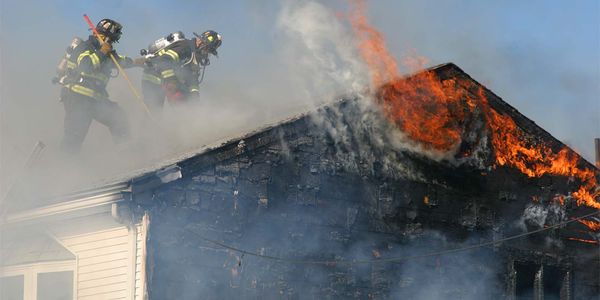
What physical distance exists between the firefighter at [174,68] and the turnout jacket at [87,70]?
6.13ft

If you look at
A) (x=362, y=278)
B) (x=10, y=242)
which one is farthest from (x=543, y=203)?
(x=10, y=242)

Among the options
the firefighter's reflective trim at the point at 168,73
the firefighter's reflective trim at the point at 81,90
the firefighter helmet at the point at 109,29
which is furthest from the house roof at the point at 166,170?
the firefighter's reflective trim at the point at 168,73

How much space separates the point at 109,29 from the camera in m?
16.5

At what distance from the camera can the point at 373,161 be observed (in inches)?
588

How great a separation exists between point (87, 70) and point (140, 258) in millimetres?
4794

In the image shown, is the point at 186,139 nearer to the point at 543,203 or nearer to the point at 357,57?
the point at 357,57

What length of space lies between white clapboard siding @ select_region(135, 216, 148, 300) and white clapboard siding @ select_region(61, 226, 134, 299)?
8cm

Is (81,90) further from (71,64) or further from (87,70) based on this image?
(71,64)

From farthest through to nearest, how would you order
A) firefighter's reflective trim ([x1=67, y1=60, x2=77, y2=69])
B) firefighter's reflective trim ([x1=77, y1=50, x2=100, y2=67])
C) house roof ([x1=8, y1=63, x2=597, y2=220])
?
1. firefighter's reflective trim ([x1=67, y1=60, x2=77, y2=69])
2. firefighter's reflective trim ([x1=77, y1=50, x2=100, y2=67])
3. house roof ([x1=8, y1=63, x2=597, y2=220])

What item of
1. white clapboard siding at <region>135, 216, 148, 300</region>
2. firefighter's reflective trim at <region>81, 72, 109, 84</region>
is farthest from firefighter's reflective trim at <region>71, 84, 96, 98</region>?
white clapboard siding at <region>135, 216, 148, 300</region>

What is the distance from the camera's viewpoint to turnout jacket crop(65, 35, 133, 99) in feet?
52.1

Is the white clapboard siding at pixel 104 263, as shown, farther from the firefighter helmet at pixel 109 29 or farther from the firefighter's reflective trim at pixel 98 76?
the firefighter helmet at pixel 109 29

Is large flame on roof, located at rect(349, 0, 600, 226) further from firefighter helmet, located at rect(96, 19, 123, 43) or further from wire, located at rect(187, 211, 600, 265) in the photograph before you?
firefighter helmet, located at rect(96, 19, 123, 43)

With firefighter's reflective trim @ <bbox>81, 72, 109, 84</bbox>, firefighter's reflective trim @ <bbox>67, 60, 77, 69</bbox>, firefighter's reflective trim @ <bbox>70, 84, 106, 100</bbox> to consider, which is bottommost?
firefighter's reflective trim @ <bbox>70, 84, 106, 100</bbox>
